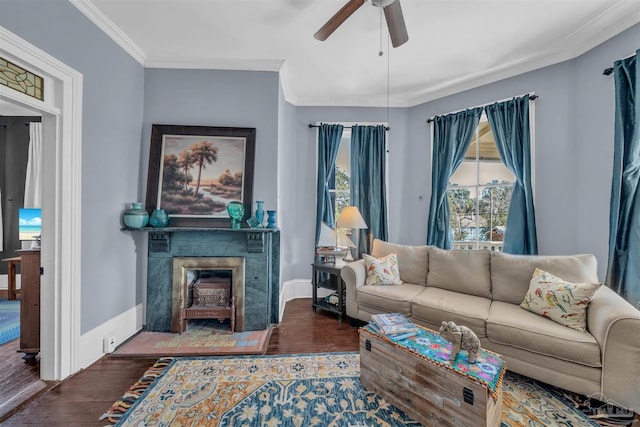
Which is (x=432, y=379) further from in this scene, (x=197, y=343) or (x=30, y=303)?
(x=30, y=303)

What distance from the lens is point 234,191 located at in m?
2.95

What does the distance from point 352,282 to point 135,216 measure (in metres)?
2.40

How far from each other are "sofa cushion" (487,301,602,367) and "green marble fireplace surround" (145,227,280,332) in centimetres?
217

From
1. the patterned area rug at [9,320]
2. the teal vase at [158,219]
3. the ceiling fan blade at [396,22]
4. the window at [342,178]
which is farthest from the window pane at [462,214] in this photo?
the patterned area rug at [9,320]

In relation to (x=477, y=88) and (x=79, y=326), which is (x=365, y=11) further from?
(x=79, y=326)

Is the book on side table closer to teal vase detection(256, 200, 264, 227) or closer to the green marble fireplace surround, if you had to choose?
the green marble fireplace surround

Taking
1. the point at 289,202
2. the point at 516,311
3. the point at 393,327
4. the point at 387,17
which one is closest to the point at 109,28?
the point at 387,17

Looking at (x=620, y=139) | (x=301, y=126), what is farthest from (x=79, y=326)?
(x=620, y=139)

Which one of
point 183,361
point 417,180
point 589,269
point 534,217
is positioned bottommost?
point 183,361

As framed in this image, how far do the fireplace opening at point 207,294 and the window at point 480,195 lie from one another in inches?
Result: 117

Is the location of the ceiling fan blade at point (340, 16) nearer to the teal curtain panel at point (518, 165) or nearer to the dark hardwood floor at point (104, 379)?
the teal curtain panel at point (518, 165)

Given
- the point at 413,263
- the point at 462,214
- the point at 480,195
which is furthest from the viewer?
the point at 462,214

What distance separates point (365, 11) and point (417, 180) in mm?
2342

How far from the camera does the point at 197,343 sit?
2.58 metres
